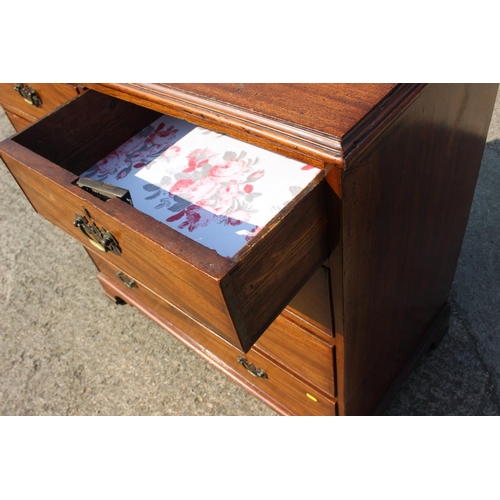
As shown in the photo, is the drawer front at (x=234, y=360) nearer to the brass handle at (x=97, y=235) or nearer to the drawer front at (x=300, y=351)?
the drawer front at (x=300, y=351)

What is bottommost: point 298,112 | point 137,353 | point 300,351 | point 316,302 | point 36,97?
point 137,353

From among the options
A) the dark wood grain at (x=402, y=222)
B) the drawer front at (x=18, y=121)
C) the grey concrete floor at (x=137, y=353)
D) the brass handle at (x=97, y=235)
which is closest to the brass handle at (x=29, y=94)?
the drawer front at (x=18, y=121)

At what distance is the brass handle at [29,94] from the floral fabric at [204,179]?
1.08 ft

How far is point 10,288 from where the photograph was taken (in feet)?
4.98

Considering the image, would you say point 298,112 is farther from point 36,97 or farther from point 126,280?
point 126,280

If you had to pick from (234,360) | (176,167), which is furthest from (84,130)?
(234,360)

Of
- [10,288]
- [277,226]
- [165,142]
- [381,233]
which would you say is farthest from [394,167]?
[10,288]

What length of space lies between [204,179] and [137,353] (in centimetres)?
78

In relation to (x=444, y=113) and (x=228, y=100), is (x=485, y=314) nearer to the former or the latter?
(x=444, y=113)

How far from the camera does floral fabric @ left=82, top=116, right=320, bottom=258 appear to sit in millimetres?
609

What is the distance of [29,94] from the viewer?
1014 mm

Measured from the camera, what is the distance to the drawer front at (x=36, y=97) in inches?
36.1

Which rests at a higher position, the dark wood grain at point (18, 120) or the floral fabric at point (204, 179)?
the floral fabric at point (204, 179)

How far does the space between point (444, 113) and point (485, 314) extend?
0.75 metres
